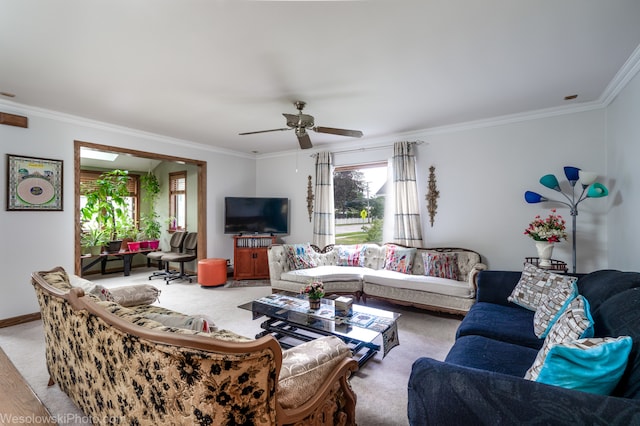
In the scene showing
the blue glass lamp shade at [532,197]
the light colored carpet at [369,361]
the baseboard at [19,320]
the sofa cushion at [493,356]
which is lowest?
the light colored carpet at [369,361]

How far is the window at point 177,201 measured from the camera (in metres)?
7.03

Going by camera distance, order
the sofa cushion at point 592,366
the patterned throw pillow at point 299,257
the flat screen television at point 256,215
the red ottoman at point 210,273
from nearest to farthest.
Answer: the sofa cushion at point 592,366, the patterned throw pillow at point 299,257, the red ottoman at point 210,273, the flat screen television at point 256,215

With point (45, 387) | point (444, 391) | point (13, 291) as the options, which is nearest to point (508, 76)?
point (444, 391)

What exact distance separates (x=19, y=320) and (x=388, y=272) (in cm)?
469

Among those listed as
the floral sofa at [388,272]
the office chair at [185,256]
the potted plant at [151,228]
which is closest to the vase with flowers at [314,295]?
the floral sofa at [388,272]

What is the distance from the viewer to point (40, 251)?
3.69m

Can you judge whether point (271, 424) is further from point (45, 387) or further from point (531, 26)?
point (531, 26)

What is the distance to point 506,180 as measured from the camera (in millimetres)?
4004

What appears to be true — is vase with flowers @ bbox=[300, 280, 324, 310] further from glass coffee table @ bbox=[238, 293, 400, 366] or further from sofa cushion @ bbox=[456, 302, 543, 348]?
sofa cushion @ bbox=[456, 302, 543, 348]

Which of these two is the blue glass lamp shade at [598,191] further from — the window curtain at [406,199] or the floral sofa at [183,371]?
the floral sofa at [183,371]

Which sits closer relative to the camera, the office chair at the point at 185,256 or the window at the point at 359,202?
the window at the point at 359,202

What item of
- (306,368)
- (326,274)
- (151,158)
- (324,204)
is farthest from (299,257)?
(306,368)

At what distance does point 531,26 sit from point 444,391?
239cm

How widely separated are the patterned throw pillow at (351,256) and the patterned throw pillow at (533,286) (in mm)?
2438
